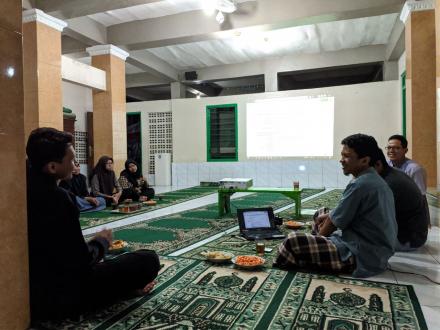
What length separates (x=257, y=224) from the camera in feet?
12.0

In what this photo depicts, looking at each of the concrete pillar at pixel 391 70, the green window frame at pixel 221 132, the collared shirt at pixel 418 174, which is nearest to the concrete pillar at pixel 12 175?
the collared shirt at pixel 418 174

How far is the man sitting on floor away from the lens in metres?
2.27

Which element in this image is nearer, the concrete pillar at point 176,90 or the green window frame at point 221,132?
the green window frame at point 221,132

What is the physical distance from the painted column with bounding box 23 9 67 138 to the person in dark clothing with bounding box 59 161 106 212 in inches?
45.8

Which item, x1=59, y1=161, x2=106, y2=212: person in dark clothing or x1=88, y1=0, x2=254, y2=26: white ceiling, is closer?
x1=59, y1=161, x2=106, y2=212: person in dark clothing

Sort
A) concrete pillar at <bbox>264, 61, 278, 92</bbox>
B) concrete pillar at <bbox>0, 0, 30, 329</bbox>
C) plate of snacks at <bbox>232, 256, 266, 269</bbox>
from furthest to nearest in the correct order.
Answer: concrete pillar at <bbox>264, 61, 278, 92</bbox>
plate of snacks at <bbox>232, 256, 266, 269</bbox>
concrete pillar at <bbox>0, 0, 30, 329</bbox>

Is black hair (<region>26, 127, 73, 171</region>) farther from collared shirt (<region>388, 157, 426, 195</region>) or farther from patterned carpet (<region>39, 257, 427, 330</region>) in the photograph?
collared shirt (<region>388, 157, 426, 195</region>)

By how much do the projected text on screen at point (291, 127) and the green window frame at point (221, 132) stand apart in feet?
1.51

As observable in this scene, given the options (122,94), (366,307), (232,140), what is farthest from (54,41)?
(366,307)

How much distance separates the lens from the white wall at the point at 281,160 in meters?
8.21

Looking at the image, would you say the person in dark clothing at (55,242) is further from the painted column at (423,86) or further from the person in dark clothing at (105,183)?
the painted column at (423,86)

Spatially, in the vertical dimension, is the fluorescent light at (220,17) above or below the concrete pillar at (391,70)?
above

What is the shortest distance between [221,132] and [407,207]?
23.4 ft

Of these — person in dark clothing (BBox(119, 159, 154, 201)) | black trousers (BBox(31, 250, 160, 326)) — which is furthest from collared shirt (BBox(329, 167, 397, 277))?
person in dark clothing (BBox(119, 159, 154, 201))
